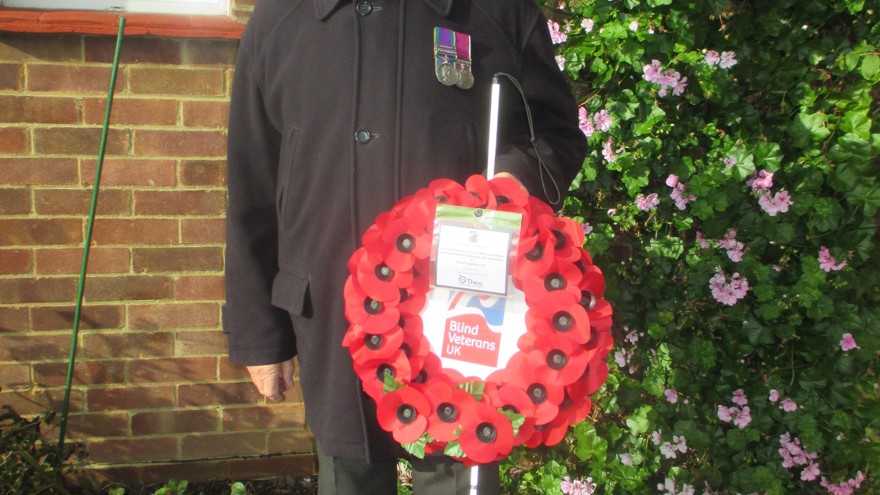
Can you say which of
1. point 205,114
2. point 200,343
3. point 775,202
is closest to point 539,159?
point 775,202

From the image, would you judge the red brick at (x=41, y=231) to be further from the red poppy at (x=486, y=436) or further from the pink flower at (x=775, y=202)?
the pink flower at (x=775, y=202)

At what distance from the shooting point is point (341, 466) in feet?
5.68

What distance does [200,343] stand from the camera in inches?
115

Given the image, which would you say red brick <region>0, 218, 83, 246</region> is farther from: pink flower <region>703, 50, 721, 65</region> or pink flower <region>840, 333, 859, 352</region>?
pink flower <region>840, 333, 859, 352</region>

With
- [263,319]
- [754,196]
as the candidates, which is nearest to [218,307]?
[263,319]

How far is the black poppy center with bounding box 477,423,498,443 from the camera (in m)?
1.36

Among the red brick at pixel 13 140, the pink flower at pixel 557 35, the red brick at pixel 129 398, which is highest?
→ the pink flower at pixel 557 35

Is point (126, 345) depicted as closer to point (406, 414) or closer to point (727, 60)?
point (406, 414)

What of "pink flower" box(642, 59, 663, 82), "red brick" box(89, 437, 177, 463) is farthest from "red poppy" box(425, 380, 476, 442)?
"red brick" box(89, 437, 177, 463)

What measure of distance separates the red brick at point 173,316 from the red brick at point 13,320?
1.18ft

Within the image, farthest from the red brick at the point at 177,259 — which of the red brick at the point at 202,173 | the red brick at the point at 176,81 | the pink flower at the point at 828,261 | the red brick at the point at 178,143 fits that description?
the pink flower at the point at 828,261

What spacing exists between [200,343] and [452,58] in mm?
1802

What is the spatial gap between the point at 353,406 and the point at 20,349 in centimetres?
176

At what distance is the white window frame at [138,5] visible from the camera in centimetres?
266
